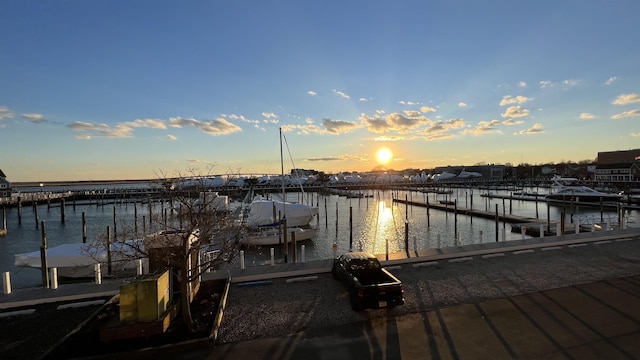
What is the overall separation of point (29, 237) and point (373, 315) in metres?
48.9

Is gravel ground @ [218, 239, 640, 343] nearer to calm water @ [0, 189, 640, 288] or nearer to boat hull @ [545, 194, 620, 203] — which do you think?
calm water @ [0, 189, 640, 288]

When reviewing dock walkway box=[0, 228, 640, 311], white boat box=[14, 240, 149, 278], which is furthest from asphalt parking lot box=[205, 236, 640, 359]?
white boat box=[14, 240, 149, 278]

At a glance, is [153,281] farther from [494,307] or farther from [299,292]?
[494,307]

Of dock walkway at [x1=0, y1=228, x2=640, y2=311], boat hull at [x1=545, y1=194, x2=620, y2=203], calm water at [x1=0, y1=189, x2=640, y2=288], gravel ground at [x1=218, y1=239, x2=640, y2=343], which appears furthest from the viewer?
boat hull at [x1=545, y1=194, x2=620, y2=203]

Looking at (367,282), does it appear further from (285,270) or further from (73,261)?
(73,261)

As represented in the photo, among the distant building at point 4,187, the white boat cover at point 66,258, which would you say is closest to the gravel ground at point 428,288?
the white boat cover at point 66,258

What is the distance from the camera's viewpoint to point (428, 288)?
1164cm

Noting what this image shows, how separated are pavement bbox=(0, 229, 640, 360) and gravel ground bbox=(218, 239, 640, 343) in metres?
0.44

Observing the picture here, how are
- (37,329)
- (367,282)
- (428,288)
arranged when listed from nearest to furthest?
(37,329), (367,282), (428,288)

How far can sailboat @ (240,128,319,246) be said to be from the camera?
3322 centimetres

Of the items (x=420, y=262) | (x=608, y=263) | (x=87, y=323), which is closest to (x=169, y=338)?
(x=87, y=323)

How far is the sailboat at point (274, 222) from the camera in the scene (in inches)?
1308

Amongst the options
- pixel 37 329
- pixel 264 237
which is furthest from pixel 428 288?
pixel 264 237

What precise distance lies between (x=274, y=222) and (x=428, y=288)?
2762 cm
